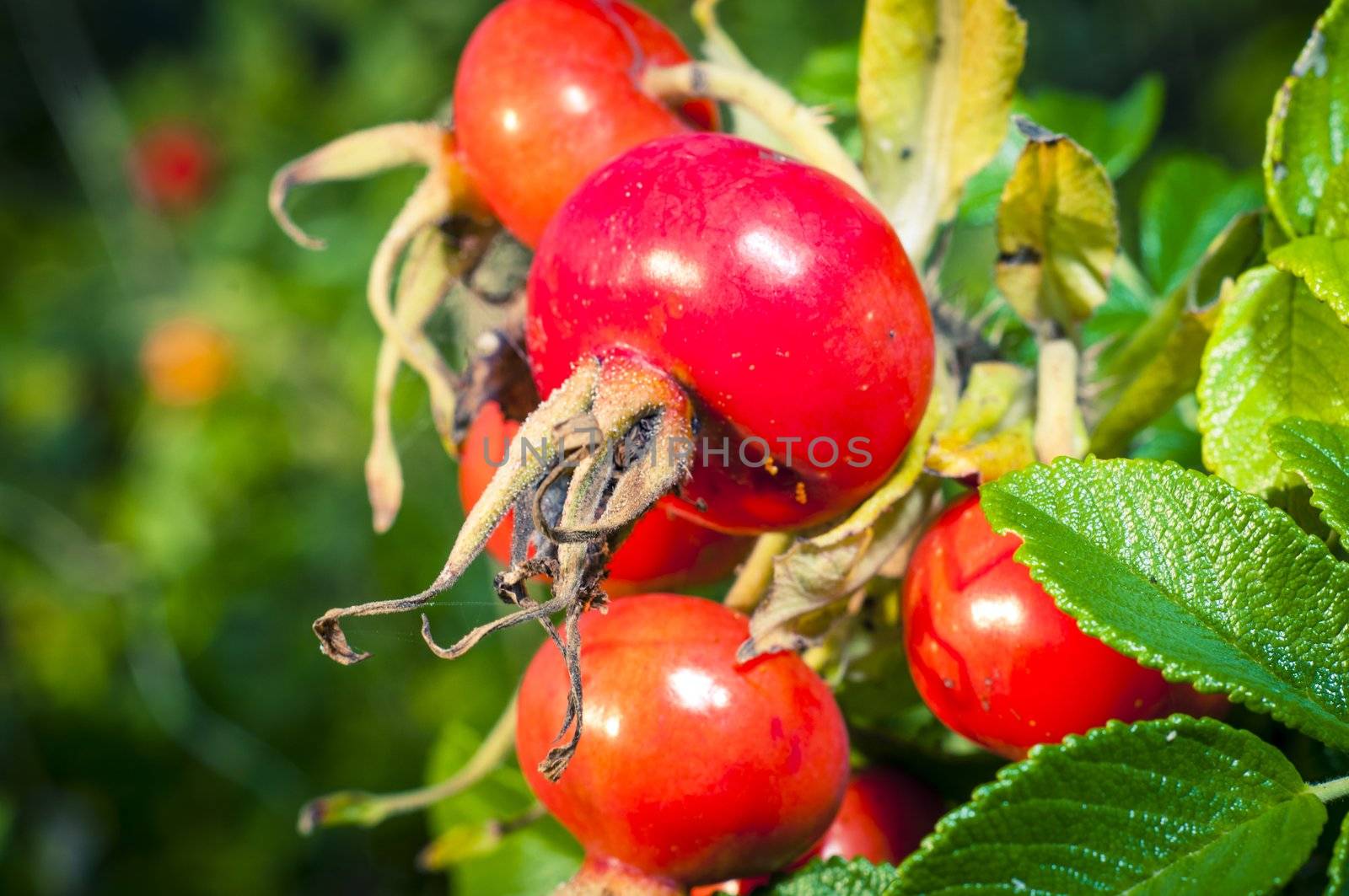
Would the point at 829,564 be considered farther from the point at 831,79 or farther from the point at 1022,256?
A: the point at 831,79

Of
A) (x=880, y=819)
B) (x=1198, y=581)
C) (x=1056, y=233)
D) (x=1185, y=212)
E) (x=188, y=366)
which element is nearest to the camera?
(x=1198, y=581)

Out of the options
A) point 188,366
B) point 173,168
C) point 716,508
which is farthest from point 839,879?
point 173,168

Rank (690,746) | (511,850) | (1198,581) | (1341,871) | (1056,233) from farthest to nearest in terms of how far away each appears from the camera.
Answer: (511,850), (1056,233), (690,746), (1198,581), (1341,871)

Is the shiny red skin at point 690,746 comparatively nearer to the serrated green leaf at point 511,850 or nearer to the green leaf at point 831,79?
the serrated green leaf at point 511,850

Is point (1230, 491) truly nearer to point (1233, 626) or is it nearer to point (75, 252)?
point (1233, 626)

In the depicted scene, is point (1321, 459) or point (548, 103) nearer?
point (1321, 459)

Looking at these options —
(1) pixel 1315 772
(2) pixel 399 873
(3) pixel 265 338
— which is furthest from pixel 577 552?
(3) pixel 265 338

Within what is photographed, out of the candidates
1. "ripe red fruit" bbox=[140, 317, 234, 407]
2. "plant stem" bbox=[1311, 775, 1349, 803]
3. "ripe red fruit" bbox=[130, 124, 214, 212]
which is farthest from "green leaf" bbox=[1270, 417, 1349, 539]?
"ripe red fruit" bbox=[130, 124, 214, 212]
